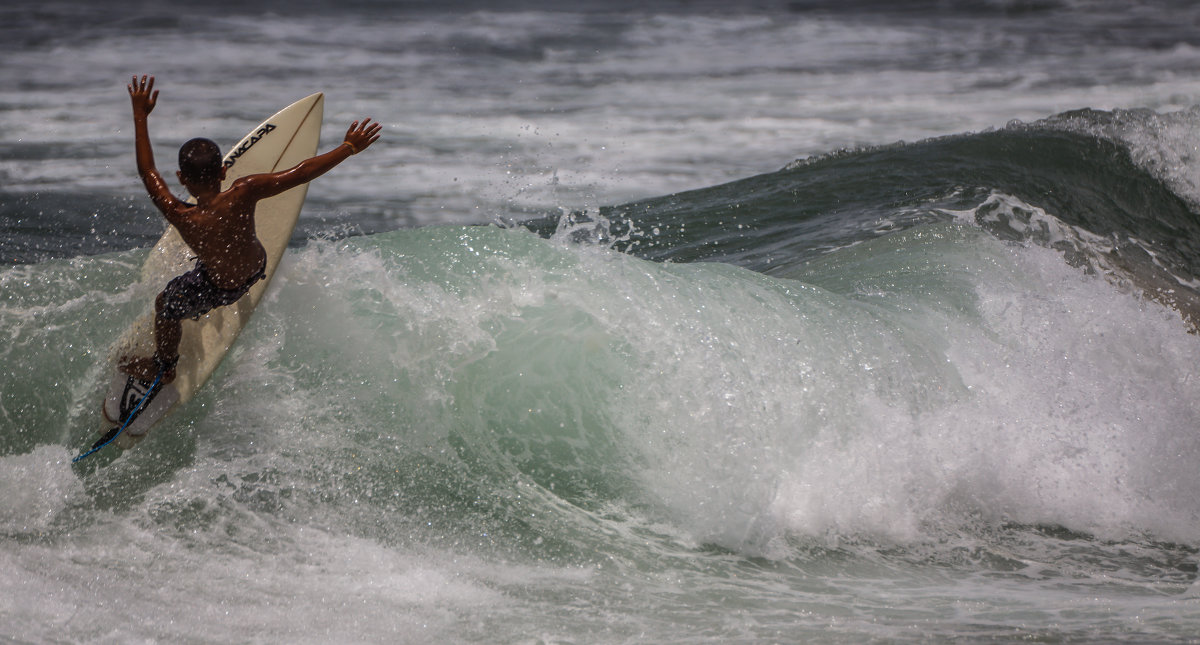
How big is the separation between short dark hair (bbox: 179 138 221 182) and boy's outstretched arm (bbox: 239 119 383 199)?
0.13 metres

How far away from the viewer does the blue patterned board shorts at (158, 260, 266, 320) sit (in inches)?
137

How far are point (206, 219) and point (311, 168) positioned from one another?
370mm

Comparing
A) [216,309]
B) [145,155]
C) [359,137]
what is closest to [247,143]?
[216,309]

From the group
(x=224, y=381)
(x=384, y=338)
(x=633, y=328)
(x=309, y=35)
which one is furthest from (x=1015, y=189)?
(x=309, y=35)

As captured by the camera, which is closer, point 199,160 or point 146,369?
point 199,160

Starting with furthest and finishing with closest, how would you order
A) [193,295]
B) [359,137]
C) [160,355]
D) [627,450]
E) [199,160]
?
[627,450]
[160,355]
[193,295]
[359,137]
[199,160]

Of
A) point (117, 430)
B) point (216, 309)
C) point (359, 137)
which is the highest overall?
point (359, 137)

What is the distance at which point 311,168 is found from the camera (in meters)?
3.28

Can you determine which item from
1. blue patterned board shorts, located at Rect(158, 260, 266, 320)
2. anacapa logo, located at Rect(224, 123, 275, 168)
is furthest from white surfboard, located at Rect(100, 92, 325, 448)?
blue patterned board shorts, located at Rect(158, 260, 266, 320)

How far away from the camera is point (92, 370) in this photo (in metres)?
3.87

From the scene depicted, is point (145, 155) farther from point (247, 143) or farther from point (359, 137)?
point (247, 143)

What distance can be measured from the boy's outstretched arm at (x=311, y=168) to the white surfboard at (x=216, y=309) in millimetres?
724

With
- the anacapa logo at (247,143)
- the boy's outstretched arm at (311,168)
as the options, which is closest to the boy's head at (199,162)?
the boy's outstretched arm at (311,168)

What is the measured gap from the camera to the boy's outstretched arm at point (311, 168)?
3.21 metres
